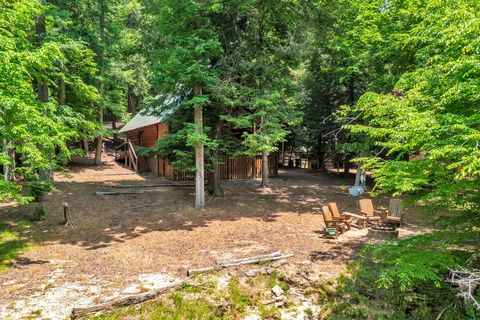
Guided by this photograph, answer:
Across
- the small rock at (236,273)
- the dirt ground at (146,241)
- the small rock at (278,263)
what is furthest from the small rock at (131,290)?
the small rock at (278,263)

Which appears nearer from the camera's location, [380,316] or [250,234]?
[380,316]

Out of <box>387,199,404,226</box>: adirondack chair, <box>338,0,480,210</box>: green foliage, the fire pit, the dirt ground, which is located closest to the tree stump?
the dirt ground

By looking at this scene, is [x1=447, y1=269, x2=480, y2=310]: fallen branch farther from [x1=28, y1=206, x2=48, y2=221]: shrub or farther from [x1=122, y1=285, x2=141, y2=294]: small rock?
[x1=28, y1=206, x2=48, y2=221]: shrub

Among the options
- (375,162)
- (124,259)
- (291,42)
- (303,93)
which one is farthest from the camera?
(303,93)

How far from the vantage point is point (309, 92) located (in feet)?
79.9

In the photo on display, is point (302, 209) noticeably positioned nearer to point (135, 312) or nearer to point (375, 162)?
point (375, 162)

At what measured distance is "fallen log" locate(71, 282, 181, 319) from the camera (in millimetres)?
5145

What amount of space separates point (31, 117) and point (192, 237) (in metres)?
5.15

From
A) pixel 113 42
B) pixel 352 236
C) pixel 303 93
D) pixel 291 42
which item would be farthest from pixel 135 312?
pixel 303 93

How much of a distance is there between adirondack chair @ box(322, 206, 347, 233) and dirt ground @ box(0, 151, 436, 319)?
0.30m

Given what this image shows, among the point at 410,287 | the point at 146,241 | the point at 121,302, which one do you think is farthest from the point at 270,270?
the point at 146,241

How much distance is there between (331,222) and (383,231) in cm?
178

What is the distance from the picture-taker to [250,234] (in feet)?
30.1

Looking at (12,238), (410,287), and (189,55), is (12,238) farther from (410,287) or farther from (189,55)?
(410,287)
